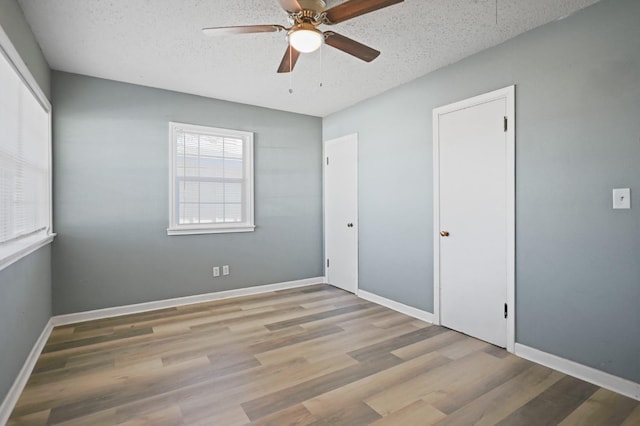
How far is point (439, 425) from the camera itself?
5.90 ft

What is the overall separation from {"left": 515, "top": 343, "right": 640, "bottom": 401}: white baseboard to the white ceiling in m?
2.46

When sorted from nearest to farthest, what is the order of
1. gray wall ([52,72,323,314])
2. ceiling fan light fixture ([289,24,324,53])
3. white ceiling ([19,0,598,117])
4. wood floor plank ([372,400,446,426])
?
wood floor plank ([372,400,446,426]) < ceiling fan light fixture ([289,24,324,53]) < white ceiling ([19,0,598,117]) < gray wall ([52,72,323,314])

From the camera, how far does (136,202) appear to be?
3.67 metres

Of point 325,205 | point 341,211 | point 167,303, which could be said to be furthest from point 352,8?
point 167,303

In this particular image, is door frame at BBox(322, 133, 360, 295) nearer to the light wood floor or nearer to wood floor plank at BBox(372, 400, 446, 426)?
the light wood floor

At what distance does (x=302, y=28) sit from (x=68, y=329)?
3469mm

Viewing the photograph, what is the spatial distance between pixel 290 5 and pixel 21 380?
2884 mm

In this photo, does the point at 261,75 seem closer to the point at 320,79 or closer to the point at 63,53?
the point at 320,79

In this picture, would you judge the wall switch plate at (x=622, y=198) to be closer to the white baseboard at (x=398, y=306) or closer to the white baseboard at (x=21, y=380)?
the white baseboard at (x=398, y=306)

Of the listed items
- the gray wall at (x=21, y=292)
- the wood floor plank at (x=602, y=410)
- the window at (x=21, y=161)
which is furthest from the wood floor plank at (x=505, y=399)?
the window at (x=21, y=161)

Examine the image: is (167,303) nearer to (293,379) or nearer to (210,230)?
(210,230)

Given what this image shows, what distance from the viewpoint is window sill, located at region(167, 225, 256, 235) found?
12.8 ft

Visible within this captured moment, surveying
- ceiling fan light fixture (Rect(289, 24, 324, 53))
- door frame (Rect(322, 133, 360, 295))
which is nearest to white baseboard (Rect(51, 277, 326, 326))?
door frame (Rect(322, 133, 360, 295))

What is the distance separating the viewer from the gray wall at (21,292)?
1.90 m
